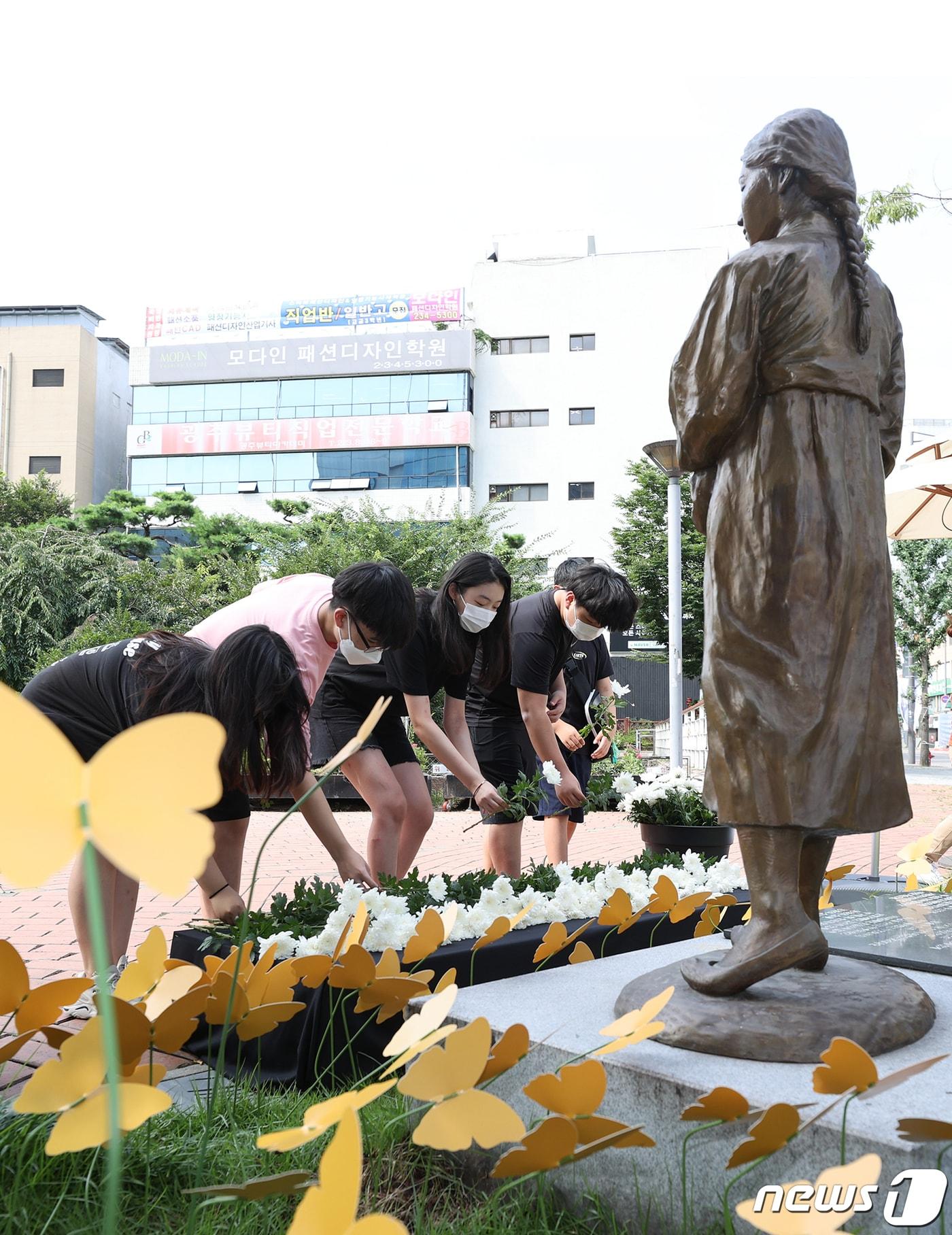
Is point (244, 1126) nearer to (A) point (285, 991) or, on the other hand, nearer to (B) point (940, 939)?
(A) point (285, 991)

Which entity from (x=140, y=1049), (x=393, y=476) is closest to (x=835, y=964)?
(x=140, y=1049)

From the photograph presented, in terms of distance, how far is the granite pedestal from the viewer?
1.70m

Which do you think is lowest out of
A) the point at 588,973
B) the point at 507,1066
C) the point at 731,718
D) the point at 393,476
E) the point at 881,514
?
the point at 588,973

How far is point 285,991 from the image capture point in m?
2.09

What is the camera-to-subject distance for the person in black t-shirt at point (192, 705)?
2943 millimetres

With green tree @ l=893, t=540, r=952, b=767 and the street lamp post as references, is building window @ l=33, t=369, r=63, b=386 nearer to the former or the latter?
green tree @ l=893, t=540, r=952, b=767

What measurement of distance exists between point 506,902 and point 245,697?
1.00 m

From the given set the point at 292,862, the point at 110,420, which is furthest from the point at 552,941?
the point at 110,420

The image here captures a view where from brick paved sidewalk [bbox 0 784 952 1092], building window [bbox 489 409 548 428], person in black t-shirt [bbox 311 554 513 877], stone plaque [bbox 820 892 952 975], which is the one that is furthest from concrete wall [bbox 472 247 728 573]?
stone plaque [bbox 820 892 952 975]

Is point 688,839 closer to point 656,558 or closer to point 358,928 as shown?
point 358,928

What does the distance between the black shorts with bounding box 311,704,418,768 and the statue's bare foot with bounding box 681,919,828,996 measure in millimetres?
2274

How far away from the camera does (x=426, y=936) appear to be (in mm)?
2361

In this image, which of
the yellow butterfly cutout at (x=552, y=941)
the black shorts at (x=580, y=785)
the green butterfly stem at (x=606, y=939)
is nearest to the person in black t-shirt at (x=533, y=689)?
the black shorts at (x=580, y=785)

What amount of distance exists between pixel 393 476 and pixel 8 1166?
39465 millimetres
